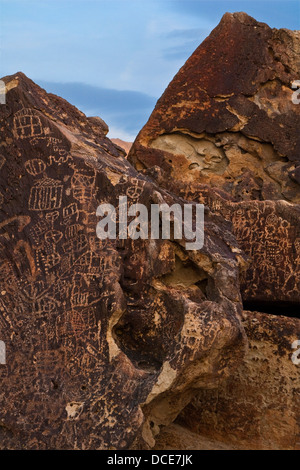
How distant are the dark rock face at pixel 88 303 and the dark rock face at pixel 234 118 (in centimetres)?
299

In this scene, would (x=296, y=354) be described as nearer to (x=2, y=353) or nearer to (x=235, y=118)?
(x=2, y=353)

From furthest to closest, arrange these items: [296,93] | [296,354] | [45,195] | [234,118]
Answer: [296,93], [234,118], [296,354], [45,195]

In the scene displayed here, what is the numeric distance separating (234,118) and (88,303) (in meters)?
4.13

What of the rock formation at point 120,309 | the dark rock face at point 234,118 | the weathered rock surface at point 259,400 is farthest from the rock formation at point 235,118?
the weathered rock surface at point 259,400

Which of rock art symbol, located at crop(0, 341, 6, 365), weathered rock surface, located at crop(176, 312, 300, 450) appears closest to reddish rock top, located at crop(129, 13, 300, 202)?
weathered rock surface, located at crop(176, 312, 300, 450)

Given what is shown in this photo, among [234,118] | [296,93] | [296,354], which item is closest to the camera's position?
[296,354]

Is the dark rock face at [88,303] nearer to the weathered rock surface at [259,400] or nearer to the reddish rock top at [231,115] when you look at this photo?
the weathered rock surface at [259,400]

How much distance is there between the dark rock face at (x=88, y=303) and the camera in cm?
467

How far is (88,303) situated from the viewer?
4.93 m

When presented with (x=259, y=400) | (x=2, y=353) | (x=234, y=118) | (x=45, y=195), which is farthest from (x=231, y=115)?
(x=2, y=353)

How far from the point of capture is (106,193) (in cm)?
523

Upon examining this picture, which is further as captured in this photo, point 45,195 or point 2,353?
point 45,195

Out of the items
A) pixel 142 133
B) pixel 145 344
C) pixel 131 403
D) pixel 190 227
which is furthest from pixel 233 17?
pixel 131 403
